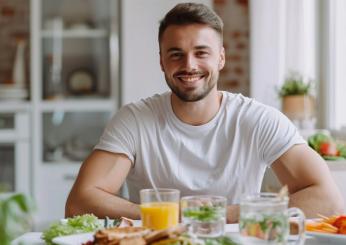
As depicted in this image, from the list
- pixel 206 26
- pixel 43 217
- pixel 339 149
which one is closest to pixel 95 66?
pixel 43 217

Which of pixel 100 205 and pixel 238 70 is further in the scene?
pixel 238 70

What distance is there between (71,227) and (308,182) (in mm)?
820

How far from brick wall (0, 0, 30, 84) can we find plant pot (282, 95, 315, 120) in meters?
1.86

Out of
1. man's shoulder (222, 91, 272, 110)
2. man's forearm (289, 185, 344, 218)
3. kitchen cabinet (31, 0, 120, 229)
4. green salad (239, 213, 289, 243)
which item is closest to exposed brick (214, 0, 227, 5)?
kitchen cabinet (31, 0, 120, 229)

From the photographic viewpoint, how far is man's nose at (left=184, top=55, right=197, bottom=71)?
1.94 m

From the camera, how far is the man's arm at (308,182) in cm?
178

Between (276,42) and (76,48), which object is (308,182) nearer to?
(276,42)

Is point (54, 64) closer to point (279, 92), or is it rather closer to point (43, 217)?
point (43, 217)

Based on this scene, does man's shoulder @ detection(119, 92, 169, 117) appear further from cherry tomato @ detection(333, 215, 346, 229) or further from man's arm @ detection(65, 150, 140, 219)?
cherry tomato @ detection(333, 215, 346, 229)

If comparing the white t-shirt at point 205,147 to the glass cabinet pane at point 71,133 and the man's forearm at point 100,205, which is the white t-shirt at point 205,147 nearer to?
the man's forearm at point 100,205

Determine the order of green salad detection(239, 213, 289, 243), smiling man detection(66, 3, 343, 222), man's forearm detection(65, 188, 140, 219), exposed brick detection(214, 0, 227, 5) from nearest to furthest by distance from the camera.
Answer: green salad detection(239, 213, 289, 243) < man's forearm detection(65, 188, 140, 219) < smiling man detection(66, 3, 343, 222) < exposed brick detection(214, 0, 227, 5)

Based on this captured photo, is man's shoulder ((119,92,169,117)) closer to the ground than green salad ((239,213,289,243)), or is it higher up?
higher up

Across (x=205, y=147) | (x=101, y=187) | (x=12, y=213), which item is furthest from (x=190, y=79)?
(x=12, y=213)

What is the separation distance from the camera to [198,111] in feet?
6.63
